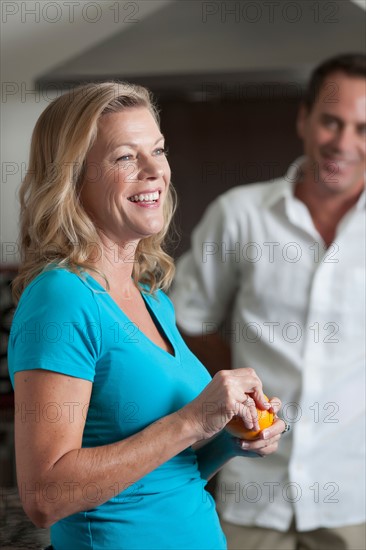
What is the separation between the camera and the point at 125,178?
877 millimetres

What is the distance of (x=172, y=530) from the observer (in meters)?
0.84

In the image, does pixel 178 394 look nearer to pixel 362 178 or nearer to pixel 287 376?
pixel 287 376

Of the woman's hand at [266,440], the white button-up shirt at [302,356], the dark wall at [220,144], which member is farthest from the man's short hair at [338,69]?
the dark wall at [220,144]

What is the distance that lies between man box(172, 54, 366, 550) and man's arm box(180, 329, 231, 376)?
68 mm

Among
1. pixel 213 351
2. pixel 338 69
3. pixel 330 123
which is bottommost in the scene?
pixel 213 351

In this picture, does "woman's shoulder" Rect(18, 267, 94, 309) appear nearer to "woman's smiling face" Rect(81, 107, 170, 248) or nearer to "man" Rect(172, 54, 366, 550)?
"woman's smiling face" Rect(81, 107, 170, 248)

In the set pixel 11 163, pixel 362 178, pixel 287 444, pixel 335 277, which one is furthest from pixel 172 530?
pixel 11 163

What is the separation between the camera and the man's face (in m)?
1.48

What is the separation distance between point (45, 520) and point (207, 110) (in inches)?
73.4

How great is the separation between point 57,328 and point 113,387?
0.09 metres

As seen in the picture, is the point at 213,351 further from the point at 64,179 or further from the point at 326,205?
the point at 64,179

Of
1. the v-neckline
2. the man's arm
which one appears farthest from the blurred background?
the v-neckline

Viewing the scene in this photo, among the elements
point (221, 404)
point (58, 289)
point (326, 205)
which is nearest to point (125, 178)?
point (58, 289)

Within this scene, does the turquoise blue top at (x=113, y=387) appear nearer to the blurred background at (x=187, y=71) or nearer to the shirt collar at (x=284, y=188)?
the shirt collar at (x=284, y=188)
